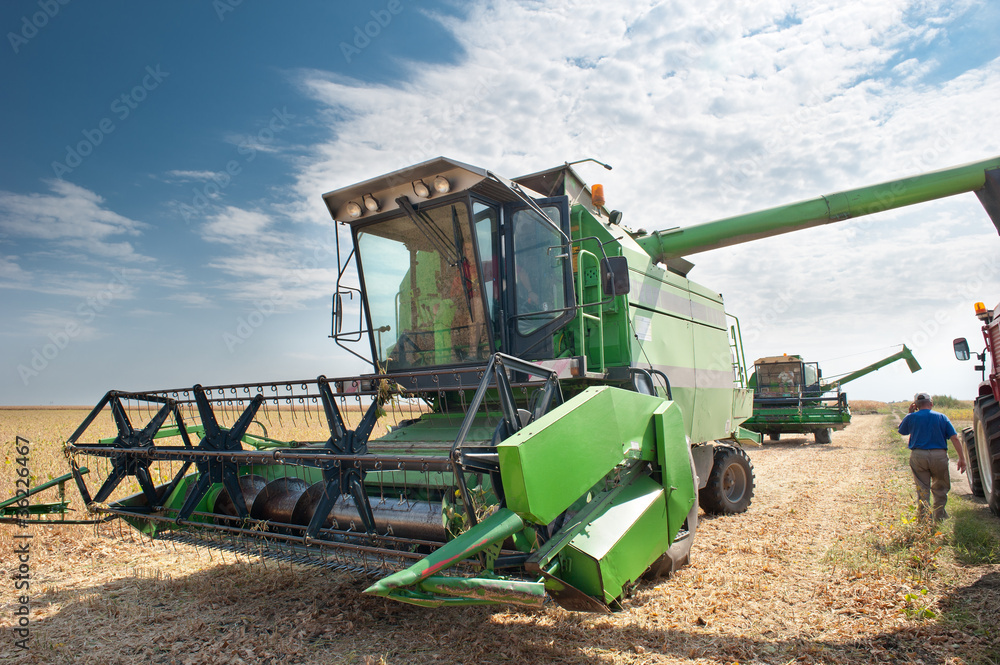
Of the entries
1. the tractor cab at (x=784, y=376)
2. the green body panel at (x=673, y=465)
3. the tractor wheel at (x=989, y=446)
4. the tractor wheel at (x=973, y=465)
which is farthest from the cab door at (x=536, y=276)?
the tractor cab at (x=784, y=376)

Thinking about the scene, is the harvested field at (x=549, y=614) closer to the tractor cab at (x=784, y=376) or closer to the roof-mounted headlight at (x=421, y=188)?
the roof-mounted headlight at (x=421, y=188)

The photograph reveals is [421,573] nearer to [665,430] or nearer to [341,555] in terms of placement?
[341,555]

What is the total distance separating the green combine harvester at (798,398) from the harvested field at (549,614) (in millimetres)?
11191

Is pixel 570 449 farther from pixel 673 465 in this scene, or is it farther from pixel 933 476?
pixel 933 476

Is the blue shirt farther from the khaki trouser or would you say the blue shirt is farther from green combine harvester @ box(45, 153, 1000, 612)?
green combine harvester @ box(45, 153, 1000, 612)

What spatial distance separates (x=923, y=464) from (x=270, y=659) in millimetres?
6014

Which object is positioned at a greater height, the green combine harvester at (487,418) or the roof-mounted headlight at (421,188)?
the roof-mounted headlight at (421,188)

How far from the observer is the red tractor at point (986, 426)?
5.70 meters

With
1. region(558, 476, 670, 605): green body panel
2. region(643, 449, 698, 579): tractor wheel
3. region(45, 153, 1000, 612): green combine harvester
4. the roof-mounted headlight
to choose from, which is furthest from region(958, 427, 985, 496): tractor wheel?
the roof-mounted headlight

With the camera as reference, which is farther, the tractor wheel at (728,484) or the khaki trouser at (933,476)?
the tractor wheel at (728,484)

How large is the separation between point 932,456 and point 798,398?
1157cm

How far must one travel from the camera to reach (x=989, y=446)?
571 cm

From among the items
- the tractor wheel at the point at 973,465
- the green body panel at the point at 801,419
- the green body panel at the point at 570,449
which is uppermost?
the green body panel at the point at 570,449

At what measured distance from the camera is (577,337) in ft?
15.9
